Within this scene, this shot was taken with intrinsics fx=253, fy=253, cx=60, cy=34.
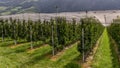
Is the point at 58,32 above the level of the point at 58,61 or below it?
above

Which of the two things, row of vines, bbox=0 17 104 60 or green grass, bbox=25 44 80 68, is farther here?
row of vines, bbox=0 17 104 60

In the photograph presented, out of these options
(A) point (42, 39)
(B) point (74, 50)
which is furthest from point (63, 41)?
(A) point (42, 39)

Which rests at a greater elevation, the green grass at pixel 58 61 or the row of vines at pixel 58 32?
the row of vines at pixel 58 32

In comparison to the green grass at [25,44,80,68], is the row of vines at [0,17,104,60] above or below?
above

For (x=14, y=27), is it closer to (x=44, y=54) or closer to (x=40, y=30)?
(x=40, y=30)

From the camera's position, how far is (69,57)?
229 feet

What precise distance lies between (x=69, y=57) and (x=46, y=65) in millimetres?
9839

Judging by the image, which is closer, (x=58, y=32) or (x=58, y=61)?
(x=58, y=61)

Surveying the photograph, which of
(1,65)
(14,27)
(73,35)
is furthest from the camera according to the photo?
(14,27)

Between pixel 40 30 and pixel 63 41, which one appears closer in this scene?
pixel 63 41

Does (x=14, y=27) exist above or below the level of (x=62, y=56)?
above

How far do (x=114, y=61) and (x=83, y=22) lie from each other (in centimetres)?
1394

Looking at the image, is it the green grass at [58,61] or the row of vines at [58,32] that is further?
the row of vines at [58,32]

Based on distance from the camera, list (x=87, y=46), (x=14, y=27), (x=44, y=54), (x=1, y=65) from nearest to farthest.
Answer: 1. (x=1, y=65)
2. (x=87, y=46)
3. (x=44, y=54)
4. (x=14, y=27)
